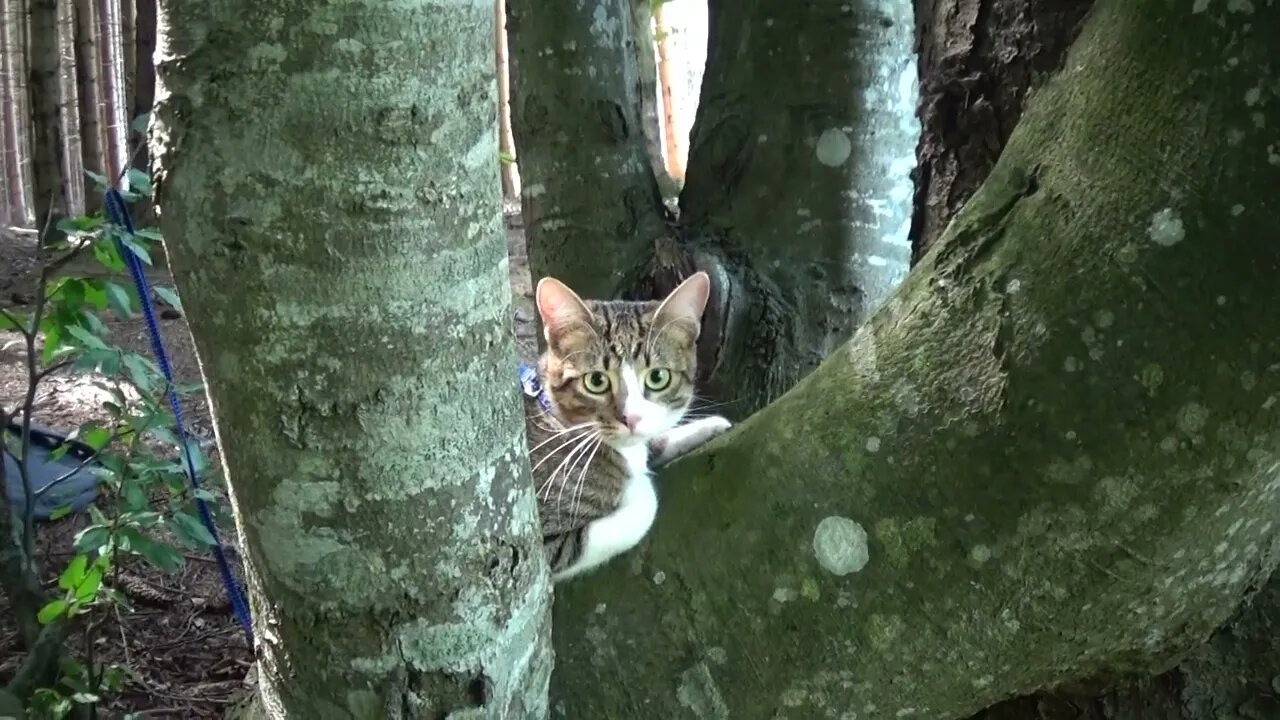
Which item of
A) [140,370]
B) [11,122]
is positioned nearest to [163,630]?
[140,370]

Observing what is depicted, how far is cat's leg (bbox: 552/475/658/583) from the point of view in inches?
41.6

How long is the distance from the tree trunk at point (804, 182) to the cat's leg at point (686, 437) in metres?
0.12

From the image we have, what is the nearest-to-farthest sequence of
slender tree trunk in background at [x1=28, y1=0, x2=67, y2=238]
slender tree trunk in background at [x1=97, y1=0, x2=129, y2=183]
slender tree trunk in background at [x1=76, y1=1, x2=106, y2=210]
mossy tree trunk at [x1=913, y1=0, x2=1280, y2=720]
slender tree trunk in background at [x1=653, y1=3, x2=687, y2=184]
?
1. mossy tree trunk at [x1=913, y1=0, x2=1280, y2=720]
2. slender tree trunk in background at [x1=28, y1=0, x2=67, y2=238]
3. slender tree trunk in background at [x1=76, y1=1, x2=106, y2=210]
4. slender tree trunk in background at [x1=97, y1=0, x2=129, y2=183]
5. slender tree trunk in background at [x1=653, y1=3, x2=687, y2=184]

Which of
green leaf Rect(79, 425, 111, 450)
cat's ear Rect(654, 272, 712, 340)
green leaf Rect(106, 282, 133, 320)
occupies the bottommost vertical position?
green leaf Rect(79, 425, 111, 450)

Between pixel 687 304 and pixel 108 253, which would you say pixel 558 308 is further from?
pixel 108 253

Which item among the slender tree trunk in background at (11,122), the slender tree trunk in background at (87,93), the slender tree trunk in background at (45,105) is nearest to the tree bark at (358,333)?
the slender tree trunk in background at (45,105)

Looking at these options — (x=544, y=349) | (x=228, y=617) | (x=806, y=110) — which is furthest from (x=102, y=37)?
(x=806, y=110)

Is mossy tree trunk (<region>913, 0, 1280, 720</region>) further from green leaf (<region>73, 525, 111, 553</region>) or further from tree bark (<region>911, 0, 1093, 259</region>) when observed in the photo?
green leaf (<region>73, 525, 111, 553</region>)

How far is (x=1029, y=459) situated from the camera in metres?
0.81

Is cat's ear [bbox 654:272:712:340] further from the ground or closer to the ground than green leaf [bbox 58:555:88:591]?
further from the ground

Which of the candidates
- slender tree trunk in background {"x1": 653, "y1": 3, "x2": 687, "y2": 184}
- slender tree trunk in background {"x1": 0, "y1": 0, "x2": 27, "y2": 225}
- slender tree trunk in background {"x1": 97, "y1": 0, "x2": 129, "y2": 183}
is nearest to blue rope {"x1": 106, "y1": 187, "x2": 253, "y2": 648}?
slender tree trunk in background {"x1": 97, "y1": 0, "x2": 129, "y2": 183}

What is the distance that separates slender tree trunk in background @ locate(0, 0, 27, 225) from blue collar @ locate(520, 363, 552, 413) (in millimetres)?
5912

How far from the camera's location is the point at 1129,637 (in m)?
0.86

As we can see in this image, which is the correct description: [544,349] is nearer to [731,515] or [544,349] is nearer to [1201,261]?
[731,515]
